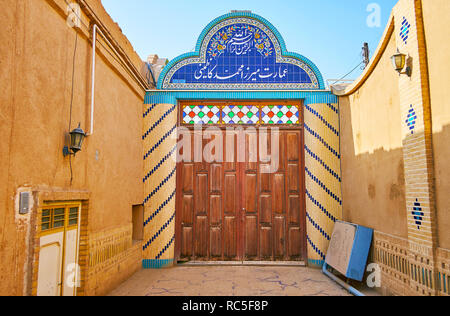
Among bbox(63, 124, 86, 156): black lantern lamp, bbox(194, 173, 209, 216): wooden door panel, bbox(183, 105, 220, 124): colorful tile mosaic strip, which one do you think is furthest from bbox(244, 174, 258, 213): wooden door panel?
bbox(63, 124, 86, 156): black lantern lamp

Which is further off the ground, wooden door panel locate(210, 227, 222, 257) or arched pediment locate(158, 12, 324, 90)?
arched pediment locate(158, 12, 324, 90)

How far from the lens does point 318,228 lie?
661cm

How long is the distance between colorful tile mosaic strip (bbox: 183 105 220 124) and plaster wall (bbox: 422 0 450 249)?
424 centimetres

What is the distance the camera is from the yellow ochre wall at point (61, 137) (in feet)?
9.43

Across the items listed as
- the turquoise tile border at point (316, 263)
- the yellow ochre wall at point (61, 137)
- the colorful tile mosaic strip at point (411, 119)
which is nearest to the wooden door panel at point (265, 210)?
the turquoise tile border at point (316, 263)

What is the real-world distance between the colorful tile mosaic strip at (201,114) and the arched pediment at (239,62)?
1.42 feet

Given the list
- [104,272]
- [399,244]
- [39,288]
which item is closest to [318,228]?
[399,244]


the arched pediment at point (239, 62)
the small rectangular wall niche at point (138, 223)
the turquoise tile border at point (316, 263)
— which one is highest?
the arched pediment at point (239, 62)

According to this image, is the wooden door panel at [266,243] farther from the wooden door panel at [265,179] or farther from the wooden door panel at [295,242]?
the wooden door panel at [265,179]

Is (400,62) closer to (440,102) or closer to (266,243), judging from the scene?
(440,102)

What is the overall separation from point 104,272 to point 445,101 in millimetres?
4933

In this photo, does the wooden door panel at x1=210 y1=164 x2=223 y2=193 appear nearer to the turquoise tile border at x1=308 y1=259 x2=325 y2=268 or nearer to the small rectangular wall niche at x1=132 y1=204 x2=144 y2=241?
the small rectangular wall niche at x1=132 y1=204 x2=144 y2=241

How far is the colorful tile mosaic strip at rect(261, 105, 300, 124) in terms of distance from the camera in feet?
23.1

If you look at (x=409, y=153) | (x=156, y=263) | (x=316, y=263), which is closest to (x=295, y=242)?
(x=316, y=263)
